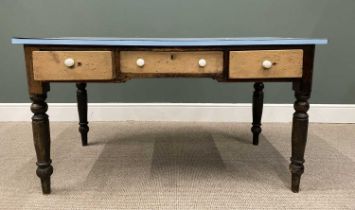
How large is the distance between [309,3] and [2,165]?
210 cm

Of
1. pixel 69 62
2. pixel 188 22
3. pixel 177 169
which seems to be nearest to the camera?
pixel 69 62

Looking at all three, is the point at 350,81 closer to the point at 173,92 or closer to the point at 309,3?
the point at 309,3

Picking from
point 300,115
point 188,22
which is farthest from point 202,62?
point 188,22

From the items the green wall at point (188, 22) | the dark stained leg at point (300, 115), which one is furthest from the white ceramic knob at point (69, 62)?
the green wall at point (188, 22)

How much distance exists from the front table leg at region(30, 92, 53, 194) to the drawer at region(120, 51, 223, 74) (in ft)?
1.13

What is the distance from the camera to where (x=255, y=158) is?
68.7 inches

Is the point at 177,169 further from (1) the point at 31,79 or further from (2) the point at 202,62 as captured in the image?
(1) the point at 31,79

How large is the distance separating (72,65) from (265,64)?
716mm

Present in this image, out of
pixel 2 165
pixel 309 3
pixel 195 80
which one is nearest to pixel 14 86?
pixel 2 165

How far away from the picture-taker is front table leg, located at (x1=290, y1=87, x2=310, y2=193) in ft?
4.29

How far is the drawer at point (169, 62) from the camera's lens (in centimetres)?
125

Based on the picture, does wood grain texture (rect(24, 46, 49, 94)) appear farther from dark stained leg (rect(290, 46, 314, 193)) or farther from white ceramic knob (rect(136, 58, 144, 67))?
dark stained leg (rect(290, 46, 314, 193))

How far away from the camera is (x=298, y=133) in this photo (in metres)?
1.33

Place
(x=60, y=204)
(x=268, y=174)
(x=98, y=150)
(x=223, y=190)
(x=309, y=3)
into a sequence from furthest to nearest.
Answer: (x=309, y=3) < (x=98, y=150) < (x=268, y=174) < (x=223, y=190) < (x=60, y=204)
